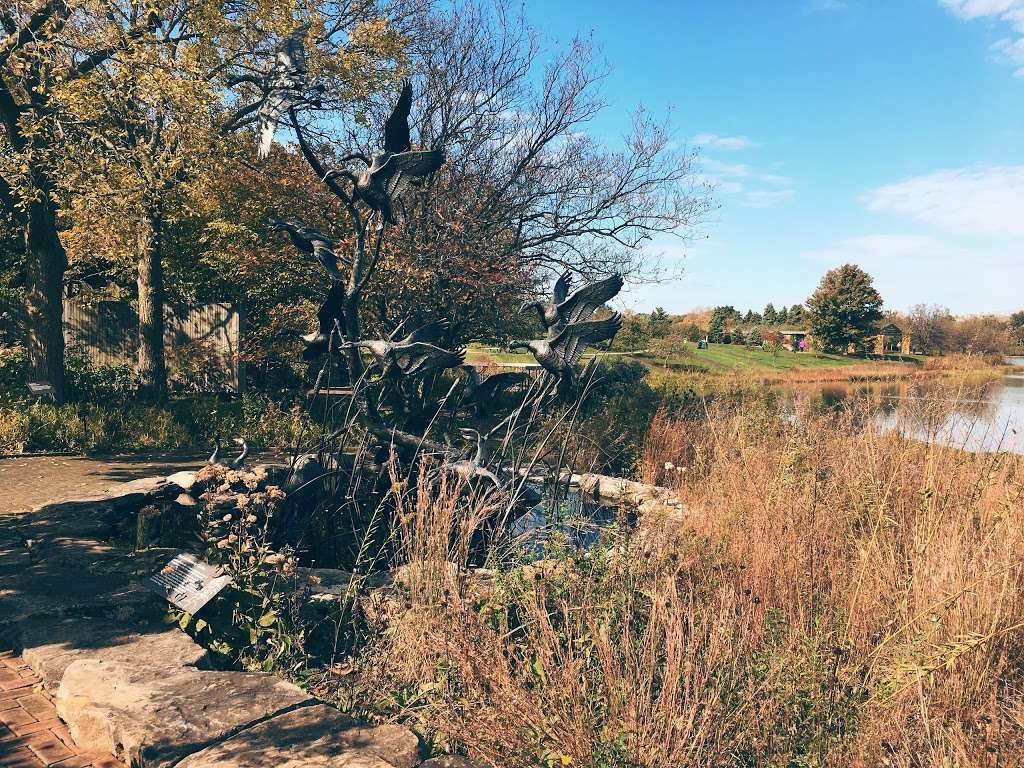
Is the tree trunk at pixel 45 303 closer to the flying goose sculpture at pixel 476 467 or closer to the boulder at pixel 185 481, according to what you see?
the boulder at pixel 185 481

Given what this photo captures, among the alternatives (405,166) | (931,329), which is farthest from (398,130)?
(931,329)

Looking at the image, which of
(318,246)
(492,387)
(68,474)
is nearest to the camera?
(318,246)

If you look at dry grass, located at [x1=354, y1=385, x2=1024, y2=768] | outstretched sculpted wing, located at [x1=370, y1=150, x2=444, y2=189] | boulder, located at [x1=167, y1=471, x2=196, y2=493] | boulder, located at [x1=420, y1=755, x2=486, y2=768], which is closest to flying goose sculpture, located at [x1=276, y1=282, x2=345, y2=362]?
outstretched sculpted wing, located at [x1=370, y1=150, x2=444, y2=189]

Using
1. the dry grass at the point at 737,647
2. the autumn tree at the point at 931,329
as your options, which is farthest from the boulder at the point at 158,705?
the autumn tree at the point at 931,329

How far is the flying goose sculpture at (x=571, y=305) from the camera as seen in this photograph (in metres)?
3.93

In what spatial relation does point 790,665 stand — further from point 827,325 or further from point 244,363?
point 827,325

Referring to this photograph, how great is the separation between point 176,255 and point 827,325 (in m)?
32.8

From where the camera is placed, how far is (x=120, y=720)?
2.24 metres

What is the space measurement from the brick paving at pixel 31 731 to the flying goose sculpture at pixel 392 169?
110 inches

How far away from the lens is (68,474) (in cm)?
643

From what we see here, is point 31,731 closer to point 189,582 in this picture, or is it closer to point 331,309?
point 189,582

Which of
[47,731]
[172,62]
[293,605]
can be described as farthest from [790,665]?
[172,62]

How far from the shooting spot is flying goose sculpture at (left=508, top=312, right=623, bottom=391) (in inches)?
153

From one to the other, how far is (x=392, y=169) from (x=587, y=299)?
1352 mm
